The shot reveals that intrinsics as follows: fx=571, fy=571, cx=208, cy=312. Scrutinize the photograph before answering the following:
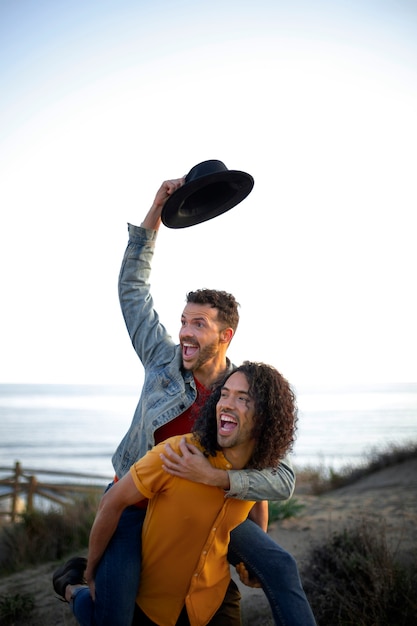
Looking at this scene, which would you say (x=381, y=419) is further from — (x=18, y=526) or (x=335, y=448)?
(x=18, y=526)

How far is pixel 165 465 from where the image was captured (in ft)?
10.1

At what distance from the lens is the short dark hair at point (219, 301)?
4.16 metres

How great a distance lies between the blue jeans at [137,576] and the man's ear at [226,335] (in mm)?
1282

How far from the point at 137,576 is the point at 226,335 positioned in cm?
177

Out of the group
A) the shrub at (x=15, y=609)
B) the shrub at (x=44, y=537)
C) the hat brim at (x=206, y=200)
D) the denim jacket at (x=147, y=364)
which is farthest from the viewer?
the shrub at (x=44, y=537)

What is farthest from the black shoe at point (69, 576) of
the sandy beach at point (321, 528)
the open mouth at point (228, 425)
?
the sandy beach at point (321, 528)

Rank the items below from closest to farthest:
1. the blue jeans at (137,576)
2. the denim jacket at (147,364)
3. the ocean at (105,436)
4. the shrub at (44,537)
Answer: the blue jeans at (137,576), the denim jacket at (147,364), the shrub at (44,537), the ocean at (105,436)

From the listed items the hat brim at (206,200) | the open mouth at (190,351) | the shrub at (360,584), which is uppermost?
the hat brim at (206,200)

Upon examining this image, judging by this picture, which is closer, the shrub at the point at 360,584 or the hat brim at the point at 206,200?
the hat brim at the point at 206,200

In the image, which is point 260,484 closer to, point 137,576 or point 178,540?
point 178,540

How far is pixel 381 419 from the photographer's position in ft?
193

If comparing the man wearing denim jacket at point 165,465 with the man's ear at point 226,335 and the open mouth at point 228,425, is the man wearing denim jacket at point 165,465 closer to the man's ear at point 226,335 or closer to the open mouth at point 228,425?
the man's ear at point 226,335

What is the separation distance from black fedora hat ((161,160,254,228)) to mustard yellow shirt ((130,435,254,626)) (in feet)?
5.75

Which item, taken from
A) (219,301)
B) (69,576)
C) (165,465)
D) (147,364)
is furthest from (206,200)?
(69,576)
